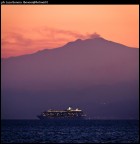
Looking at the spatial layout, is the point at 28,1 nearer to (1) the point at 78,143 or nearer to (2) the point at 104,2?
(2) the point at 104,2

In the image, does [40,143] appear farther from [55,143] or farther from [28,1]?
[28,1]

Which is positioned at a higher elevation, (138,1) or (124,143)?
(138,1)

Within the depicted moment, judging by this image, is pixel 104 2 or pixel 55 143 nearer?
pixel 104 2

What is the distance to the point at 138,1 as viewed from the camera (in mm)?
33438

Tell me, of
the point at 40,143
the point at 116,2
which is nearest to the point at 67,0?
the point at 116,2

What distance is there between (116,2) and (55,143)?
26.1 m

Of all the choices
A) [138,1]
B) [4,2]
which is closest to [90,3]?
[138,1]

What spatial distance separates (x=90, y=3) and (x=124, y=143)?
2494cm

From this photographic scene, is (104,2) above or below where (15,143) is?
above

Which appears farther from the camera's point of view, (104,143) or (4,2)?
(104,143)

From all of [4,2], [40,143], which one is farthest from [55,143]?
[4,2]

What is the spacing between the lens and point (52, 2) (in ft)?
106

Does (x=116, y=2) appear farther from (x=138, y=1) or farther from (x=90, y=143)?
(x=90, y=143)

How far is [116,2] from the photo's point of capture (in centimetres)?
3278
